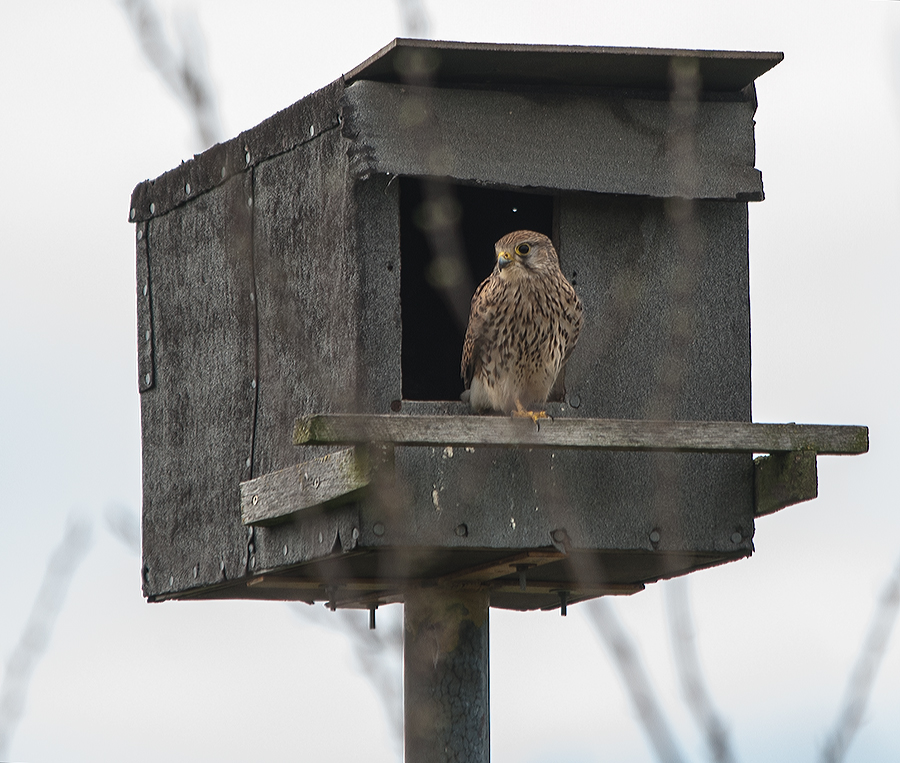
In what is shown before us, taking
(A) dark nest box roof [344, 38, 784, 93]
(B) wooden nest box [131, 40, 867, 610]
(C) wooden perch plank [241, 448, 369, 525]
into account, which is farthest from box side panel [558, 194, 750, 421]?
(C) wooden perch plank [241, 448, 369, 525]

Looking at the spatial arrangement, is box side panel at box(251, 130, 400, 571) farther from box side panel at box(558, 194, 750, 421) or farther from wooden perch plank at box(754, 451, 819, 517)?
wooden perch plank at box(754, 451, 819, 517)

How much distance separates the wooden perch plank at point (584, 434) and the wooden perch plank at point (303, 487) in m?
0.14

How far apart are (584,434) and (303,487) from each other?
0.80 meters

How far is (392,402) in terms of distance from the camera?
448cm

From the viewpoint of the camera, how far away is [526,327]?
4.68m

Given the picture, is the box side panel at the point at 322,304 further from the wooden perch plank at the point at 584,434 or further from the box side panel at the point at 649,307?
the box side panel at the point at 649,307

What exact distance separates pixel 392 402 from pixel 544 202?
5.00 feet

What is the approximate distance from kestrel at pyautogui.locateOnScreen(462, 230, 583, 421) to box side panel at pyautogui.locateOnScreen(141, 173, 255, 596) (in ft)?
2.81

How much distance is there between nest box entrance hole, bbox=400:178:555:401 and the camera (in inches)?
221

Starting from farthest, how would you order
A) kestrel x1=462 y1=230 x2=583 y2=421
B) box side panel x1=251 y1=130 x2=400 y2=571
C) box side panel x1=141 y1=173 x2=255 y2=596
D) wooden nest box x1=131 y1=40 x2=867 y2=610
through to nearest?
box side panel x1=141 y1=173 x2=255 y2=596 < kestrel x1=462 y1=230 x2=583 y2=421 < box side panel x1=251 y1=130 x2=400 y2=571 < wooden nest box x1=131 y1=40 x2=867 y2=610

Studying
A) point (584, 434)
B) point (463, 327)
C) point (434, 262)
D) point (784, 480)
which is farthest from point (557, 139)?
point (784, 480)

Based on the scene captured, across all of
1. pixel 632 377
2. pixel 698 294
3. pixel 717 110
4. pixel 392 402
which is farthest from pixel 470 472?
pixel 717 110

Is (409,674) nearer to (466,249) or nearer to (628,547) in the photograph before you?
(628,547)

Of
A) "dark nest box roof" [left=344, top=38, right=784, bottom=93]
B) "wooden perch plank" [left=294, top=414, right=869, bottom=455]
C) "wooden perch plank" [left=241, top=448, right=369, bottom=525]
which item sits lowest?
"wooden perch plank" [left=241, top=448, right=369, bottom=525]
